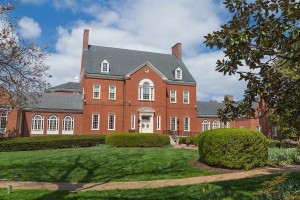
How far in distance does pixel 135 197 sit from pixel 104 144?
66.0ft

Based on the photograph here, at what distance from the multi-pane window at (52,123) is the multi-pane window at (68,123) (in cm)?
99

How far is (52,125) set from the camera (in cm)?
3744

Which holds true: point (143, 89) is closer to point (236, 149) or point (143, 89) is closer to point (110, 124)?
point (110, 124)

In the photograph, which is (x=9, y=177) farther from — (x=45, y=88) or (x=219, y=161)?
(x=219, y=161)

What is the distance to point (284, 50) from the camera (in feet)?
16.0

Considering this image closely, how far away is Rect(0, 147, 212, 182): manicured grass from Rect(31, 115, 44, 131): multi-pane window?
19.7m

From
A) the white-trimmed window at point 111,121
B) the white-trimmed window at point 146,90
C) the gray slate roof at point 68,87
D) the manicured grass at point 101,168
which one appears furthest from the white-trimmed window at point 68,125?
the manicured grass at point 101,168

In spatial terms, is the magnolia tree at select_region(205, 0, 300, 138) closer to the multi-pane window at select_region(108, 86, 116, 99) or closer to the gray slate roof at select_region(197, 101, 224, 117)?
the multi-pane window at select_region(108, 86, 116, 99)

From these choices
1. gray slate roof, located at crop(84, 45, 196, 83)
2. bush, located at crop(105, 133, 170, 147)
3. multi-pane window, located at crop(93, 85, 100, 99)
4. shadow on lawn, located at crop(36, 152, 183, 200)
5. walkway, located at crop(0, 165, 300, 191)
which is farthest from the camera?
gray slate roof, located at crop(84, 45, 196, 83)

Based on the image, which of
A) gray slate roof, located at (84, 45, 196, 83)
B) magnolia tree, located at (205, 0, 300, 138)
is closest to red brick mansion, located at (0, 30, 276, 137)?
gray slate roof, located at (84, 45, 196, 83)

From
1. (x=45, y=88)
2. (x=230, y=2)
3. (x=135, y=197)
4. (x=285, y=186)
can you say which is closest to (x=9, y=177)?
(x=45, y=88)

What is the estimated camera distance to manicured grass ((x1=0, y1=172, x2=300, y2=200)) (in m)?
8.23

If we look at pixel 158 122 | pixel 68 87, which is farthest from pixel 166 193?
pixel 68 87

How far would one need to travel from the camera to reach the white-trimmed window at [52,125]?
37156mm
